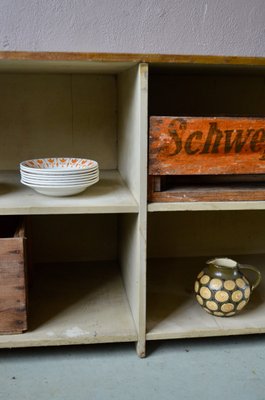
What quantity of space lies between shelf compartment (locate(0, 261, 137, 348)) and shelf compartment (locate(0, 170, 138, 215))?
317 millimetres

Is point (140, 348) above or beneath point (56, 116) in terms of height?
beneath

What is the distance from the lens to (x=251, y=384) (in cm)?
101

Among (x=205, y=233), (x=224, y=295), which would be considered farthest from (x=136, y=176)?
(x=205, y=233)

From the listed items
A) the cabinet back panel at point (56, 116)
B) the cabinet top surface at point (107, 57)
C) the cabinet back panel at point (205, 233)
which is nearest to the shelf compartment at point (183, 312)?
the cabinet back panel at point (205, 233)

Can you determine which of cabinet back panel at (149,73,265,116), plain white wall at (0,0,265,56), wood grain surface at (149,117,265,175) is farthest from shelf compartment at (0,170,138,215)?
plain white wall at (0,0,265,56)

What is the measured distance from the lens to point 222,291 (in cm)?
113

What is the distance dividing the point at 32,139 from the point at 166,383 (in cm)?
87

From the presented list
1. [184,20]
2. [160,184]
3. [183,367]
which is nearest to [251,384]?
[183,367]

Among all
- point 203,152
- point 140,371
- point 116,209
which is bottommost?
point 140,371

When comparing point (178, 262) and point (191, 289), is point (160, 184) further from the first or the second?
point (178, 262)

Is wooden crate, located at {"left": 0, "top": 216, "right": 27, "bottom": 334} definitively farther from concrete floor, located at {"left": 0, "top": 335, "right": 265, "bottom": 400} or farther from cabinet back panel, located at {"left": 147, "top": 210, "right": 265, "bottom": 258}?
cabinet back panel, located at {"left": 147, "top": 210, "right": 265, "bottom": 258}

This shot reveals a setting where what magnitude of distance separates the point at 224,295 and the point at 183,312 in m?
0.14

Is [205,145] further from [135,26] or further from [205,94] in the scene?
[135,26]

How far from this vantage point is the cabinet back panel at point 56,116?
1400 mm
